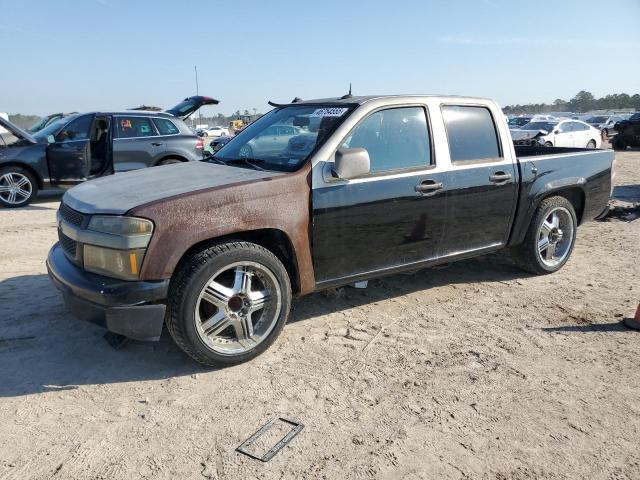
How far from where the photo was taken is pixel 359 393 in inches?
121

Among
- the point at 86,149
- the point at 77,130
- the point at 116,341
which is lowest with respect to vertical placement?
the point at 116,341

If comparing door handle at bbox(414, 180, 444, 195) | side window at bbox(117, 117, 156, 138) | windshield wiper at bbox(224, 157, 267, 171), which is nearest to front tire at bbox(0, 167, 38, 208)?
side window at bbox(117, 117, 156, 138)

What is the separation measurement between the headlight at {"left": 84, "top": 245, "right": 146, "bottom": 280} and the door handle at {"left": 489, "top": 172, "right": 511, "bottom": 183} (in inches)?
120

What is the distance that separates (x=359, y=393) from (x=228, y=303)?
40.1 inches

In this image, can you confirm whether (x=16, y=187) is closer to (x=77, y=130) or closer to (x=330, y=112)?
(x=77, y=130)

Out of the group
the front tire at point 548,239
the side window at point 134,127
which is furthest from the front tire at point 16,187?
the front tire at point 548,239

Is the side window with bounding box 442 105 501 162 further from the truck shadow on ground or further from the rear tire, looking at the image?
the rear tire

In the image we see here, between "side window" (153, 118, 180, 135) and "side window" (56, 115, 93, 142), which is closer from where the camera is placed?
Result: "side window" (56, 115, 93, 142)

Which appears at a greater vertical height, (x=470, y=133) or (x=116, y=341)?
(x=470, y=133)

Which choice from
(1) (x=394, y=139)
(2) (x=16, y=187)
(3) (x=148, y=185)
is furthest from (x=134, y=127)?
(1) (x=394, y=139)

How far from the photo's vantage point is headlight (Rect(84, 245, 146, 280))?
9.86 ft

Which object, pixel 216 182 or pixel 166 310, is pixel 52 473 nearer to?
pixel 166 310

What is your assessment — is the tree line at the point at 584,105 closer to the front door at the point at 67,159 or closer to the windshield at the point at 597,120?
the windshield at the point at 597,120

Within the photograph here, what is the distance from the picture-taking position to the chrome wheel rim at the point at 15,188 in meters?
8.80
